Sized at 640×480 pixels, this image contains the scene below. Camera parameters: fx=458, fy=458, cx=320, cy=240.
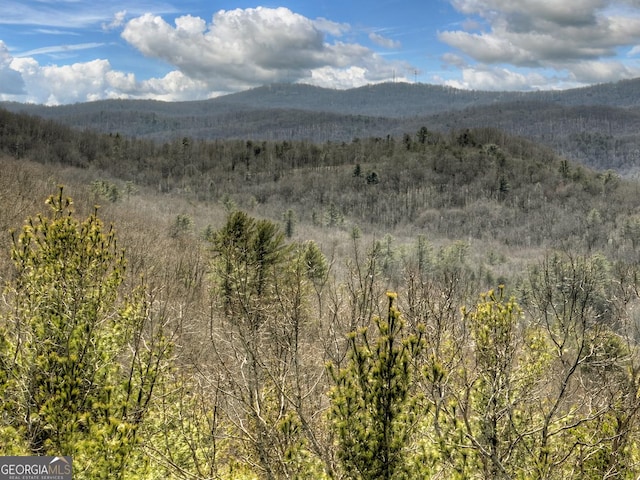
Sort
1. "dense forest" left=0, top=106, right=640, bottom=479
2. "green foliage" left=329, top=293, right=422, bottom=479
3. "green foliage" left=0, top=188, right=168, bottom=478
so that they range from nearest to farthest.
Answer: "green foliage" left=329, top=293, right=422, bottom=479 → "dense forest" left=0, top=106, right=640, bottom=479 → "green foliage" left=0, top=188, right=168, bottom=478

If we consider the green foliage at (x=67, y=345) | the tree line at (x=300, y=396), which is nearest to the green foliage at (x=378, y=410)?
the tree line at (x=300, y=396)

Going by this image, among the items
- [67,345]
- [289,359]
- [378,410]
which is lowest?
[289,359]

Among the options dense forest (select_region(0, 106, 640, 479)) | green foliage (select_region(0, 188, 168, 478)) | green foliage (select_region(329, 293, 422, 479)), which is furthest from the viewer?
green foliage (select_region(0, 188, 168, 478))

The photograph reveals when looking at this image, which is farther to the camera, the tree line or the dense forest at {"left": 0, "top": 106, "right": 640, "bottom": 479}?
the dense forest at {"left": 0, "top": 106, "right": 640, "bottom": 479}

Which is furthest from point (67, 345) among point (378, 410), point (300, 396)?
point (378, 410)

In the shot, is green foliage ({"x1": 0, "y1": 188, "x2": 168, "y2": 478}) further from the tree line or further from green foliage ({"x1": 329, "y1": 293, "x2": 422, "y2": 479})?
green foliage ({"x1": 329, "y1": 293, "x2": 422, "y2": 479})

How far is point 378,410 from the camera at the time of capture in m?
4.88

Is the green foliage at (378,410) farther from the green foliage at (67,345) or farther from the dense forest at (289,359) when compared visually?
the green foliage at (67,345)

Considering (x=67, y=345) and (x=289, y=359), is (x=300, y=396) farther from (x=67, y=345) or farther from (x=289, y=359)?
(x=67, y=345)

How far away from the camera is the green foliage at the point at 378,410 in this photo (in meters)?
4.83

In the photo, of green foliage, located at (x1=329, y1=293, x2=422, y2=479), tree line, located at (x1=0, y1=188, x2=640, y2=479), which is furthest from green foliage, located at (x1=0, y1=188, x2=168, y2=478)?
green foliage, located at (x1=329, y1=293, x2=422, y2=479)

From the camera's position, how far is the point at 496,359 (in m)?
6.52

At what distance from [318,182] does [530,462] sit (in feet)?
505

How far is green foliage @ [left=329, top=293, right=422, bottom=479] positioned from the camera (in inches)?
190
